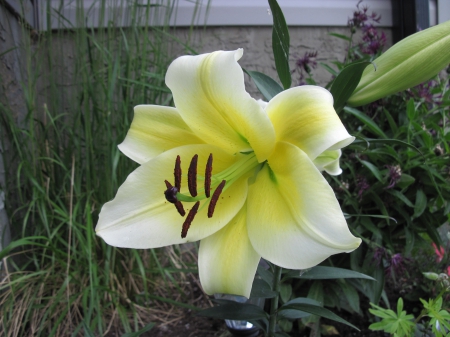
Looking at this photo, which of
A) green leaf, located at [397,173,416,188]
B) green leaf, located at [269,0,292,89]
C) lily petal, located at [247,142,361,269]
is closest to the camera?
lily petal, located at [247,142,361,269]

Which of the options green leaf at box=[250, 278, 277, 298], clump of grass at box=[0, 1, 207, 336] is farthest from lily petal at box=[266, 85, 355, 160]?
clump of grass at box=[0, 1, 207, 336]

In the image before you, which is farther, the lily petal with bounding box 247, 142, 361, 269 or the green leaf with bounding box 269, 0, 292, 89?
the green leaf with bounding box 269, 0, 292, 89

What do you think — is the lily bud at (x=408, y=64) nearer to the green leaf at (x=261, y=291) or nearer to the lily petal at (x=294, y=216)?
the lily petal at (x=294, y=216)

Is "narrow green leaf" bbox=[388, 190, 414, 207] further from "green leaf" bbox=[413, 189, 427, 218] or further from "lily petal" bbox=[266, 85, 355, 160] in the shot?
"lily petal" bbox=[266, 85, 355, 160]

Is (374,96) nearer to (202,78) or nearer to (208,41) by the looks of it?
(202,78)

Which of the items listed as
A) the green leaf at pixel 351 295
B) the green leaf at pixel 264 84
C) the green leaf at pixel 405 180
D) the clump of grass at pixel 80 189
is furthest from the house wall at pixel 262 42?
the green leaf at pixel 264 84

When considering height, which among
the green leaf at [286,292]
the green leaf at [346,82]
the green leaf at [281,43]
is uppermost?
the green leaf at [281,43]

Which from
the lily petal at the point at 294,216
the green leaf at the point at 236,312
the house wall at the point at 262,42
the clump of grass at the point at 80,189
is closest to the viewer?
the lily petal at the point at 294,216
